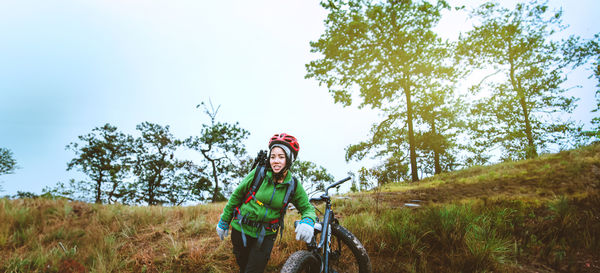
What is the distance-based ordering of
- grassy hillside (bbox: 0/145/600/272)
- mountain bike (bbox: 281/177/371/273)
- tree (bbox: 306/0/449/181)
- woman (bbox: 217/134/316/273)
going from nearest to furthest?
1. mountain bike (bbox: 281/177/371/273)
2. woman (bbox: 217/134/316/273)
3. grassy hillside (bbox: 0/145/600/272)
4. tree (bbox: 306/0/449/181)

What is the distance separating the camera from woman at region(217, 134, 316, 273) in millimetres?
2363

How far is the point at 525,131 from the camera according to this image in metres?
15.7

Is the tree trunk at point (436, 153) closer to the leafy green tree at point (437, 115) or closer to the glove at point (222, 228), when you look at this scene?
the leafy green tree at point (437, 115)

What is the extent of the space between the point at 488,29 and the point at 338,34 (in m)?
10.0

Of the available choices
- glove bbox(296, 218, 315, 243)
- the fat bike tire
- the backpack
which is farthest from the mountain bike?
the backpack

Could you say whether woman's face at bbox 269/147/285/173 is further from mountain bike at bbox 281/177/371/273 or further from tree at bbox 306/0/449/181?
tree at bbox 306/0/449/181

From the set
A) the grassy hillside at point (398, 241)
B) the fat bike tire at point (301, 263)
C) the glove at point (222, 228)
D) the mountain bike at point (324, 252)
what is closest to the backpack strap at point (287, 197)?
the mountain bike at point (324, 252)

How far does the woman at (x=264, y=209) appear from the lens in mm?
2363

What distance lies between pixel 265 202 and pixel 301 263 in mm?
711

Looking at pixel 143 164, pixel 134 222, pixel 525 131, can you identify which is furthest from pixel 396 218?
pixel 143 164

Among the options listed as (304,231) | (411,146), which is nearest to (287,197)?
(304,231)

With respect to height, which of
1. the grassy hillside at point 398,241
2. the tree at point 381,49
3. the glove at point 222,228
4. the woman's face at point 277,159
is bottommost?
the grassy hillside at point 398,241

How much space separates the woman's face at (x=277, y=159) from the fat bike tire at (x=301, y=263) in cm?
87

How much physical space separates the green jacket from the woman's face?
15cm
